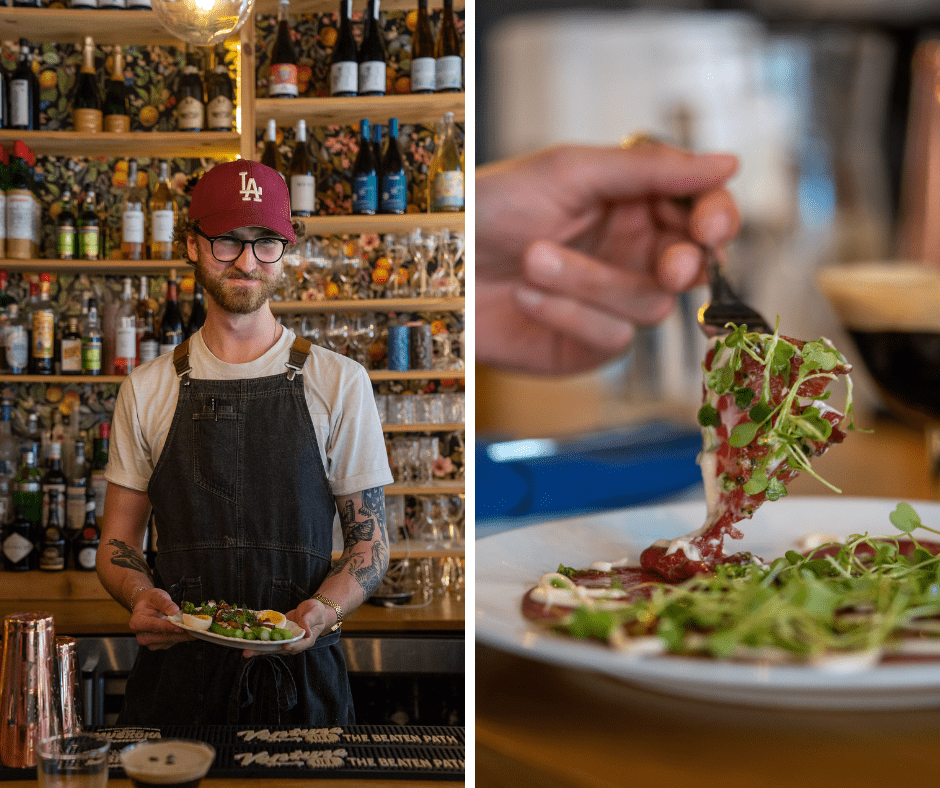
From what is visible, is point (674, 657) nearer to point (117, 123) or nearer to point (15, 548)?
point (15, 548)

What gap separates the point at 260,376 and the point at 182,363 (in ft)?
0.44

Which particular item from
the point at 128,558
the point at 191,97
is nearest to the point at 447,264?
the point at 191,97

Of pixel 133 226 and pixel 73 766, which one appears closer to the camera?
pixel 73 766

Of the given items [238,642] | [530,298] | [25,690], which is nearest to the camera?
[25,690]

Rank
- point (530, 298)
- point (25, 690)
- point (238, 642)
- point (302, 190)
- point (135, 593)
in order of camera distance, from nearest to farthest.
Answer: point (25, 690) < point (238, 642) < point (135, 593) < point (530, 298) < point (302, 190)

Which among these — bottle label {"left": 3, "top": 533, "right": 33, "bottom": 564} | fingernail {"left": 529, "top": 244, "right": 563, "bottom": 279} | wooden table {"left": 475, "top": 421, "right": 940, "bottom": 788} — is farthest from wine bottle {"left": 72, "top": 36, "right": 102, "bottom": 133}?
wooden table {"left": 475, "top": 421, "right": 940, "bottom": 788}

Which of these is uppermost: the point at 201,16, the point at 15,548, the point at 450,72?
the point at 450,72

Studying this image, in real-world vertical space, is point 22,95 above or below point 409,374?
above

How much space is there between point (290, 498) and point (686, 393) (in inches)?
45.5

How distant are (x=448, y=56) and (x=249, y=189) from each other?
3.15 ft

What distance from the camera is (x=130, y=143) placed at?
193 cm

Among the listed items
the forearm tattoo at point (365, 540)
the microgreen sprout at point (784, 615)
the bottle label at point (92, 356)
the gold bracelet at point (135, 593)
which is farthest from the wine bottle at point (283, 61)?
the microgreen sprout at point (784, 615)

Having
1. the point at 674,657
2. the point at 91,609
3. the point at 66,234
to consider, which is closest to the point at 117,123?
the point at 66,234

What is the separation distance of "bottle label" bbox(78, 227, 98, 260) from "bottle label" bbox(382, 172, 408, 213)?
27.9 inches
